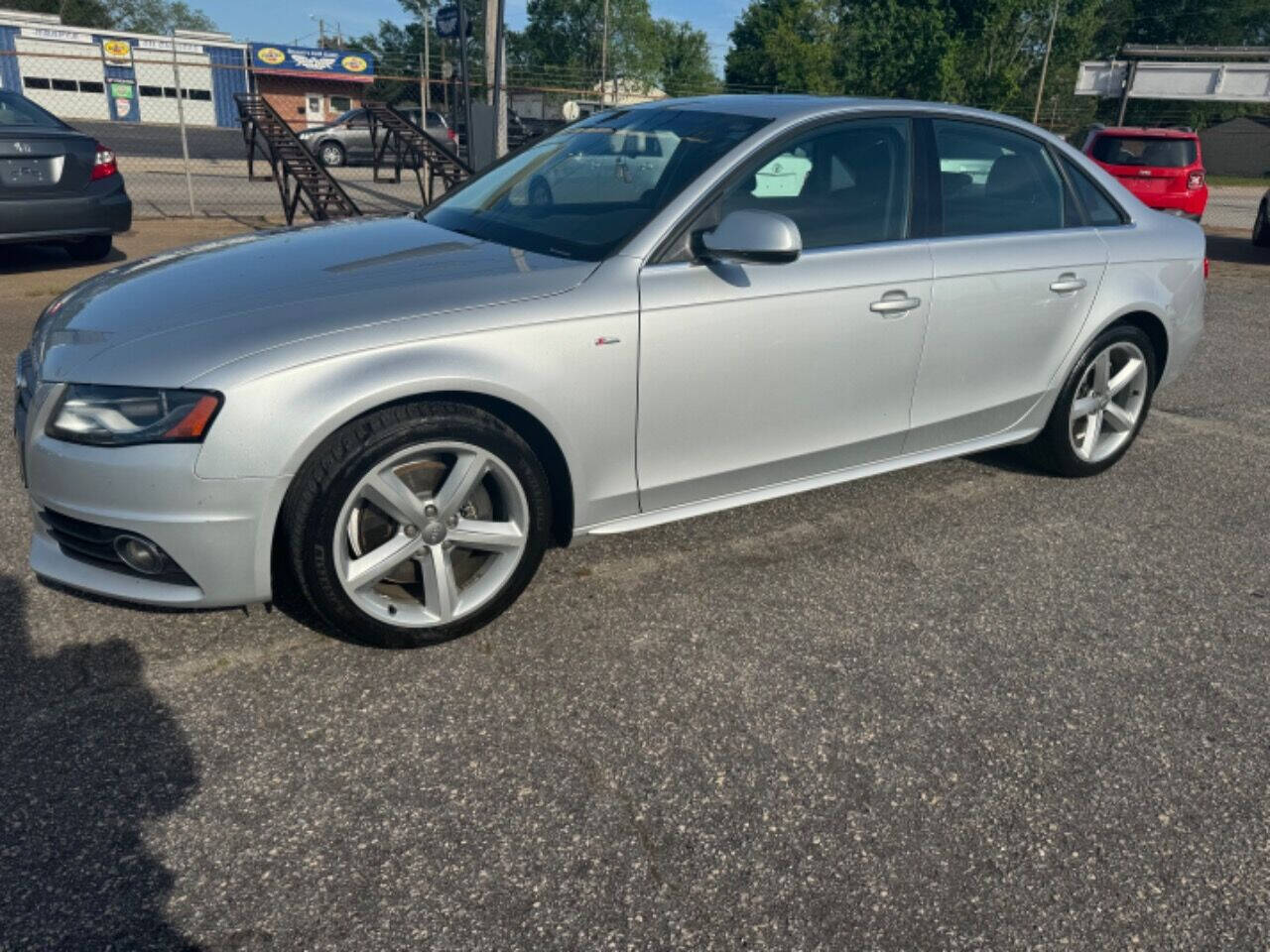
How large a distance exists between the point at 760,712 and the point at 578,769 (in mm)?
549

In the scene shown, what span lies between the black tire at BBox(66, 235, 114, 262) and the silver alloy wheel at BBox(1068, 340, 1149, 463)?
794 cm

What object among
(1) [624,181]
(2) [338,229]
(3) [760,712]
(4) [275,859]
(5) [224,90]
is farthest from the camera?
(5) [224,90]

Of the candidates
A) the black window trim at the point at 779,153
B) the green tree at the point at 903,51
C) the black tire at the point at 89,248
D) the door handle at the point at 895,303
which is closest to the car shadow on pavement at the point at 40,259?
the black tire at the point at 89,248

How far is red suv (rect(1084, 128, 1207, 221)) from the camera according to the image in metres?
13.3

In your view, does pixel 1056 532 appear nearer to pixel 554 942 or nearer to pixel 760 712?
pixel 760 712

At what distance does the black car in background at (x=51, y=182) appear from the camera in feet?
24.5

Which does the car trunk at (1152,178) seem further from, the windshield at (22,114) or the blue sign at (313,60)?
the blue sign at (313,60)

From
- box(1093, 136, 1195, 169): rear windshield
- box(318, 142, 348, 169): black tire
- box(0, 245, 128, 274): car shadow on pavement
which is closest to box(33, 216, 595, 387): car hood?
box(0, 245, 128, 274): car shadow on pavement

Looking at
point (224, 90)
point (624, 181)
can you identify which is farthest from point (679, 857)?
point (224, 90)

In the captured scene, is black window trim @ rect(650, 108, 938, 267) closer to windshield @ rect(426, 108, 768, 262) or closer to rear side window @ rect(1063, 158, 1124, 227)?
windshield @ rect(426, 108, 768, 262)

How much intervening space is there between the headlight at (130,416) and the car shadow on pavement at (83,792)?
2.23ft

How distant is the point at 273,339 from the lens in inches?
99.8

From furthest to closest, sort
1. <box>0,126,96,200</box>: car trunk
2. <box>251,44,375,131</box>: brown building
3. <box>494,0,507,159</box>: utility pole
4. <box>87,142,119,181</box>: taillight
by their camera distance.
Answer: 1. <box>251,44,375,131</box>: brown building
2. <box>494,0,507,159</box>: utility pole
3. <box>87,142,119,181</box>: taillight
4. <box>0,126,96,200</box>: car trunk

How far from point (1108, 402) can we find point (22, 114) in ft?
26.9
